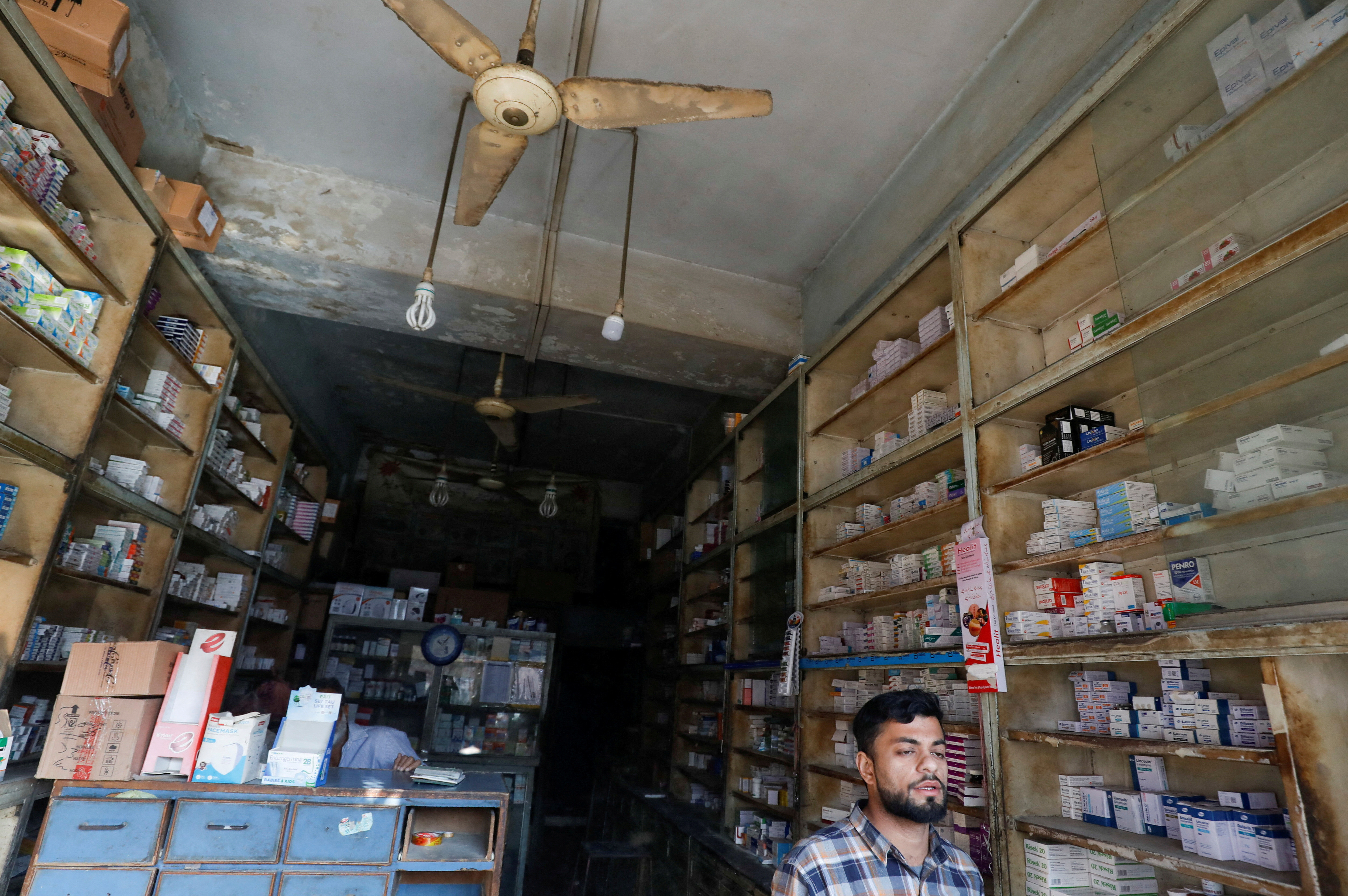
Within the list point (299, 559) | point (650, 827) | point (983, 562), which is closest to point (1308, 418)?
point (983, 562)

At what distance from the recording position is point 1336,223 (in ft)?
6.62

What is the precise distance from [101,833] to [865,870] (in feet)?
9.47

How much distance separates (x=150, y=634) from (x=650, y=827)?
4459 millimetres

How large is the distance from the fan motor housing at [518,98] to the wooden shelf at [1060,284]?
7.21 ft

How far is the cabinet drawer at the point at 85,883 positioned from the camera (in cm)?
283

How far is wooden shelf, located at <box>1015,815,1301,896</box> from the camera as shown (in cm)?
203

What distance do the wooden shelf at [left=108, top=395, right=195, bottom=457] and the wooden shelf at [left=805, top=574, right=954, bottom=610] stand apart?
13.8 feet

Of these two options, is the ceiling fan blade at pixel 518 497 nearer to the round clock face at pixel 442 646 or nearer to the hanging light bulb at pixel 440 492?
the hanging light bulb at pixel 440 492

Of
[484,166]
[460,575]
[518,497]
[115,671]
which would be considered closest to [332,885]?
[115,671]

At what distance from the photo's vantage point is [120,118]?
3787 mm

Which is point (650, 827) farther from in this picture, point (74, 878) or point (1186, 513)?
point (1186, 513)

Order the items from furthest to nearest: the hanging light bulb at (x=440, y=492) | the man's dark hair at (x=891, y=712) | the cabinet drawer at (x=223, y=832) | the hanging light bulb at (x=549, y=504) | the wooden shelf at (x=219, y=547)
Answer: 1. the hanging light bulb at (x=440, y=492)
2. the hanging light bulb at (x=549, y=504)
3. the wooden shelf at (x=219, y=547)
4. the cabinet drawer at (x=223, y=832)
5. the man's dark hair at (x=891, y=712)

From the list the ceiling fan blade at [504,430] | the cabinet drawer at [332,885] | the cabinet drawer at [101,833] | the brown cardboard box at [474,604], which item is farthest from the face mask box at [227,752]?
the brown cardboard box at [474,604]

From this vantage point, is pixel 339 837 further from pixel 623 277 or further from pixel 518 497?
pixel 518 497
